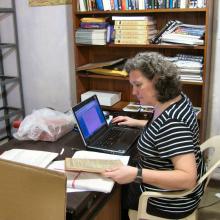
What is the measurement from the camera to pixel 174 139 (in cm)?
135

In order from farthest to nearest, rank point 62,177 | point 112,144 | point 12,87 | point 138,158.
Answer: point 12,87
point 112,144
point 138,158
point 62,177

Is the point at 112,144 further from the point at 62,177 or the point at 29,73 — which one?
the point at 29,73

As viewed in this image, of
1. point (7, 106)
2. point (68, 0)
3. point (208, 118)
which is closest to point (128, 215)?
point (208, 118)

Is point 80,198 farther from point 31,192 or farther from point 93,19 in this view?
point 93,19

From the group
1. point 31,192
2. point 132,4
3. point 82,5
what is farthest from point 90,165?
point 82,5

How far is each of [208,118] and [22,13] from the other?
2.00 metres

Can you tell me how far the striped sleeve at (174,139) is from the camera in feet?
4.35

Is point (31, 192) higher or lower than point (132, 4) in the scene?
lower

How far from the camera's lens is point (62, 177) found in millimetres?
1052

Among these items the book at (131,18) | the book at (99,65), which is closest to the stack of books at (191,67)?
the book at (131,18)

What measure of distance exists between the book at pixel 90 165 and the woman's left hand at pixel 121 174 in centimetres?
3

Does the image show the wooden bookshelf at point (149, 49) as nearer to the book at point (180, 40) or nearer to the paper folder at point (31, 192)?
the book at point (180, 40)

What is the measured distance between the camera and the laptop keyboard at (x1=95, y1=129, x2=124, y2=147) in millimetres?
1766

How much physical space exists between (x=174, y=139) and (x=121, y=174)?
263mm
